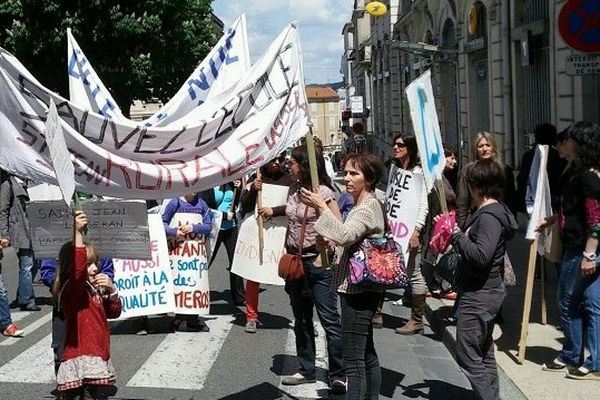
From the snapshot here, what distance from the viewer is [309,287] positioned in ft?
21.1

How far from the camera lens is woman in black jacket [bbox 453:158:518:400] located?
17.9ft

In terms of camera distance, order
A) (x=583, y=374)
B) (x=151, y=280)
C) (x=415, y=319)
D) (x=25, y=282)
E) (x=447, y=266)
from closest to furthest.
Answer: (x=583, y=374), (x=447, y=266), (x=415, y=319), (x=151, y=280), (x=25, y=282)

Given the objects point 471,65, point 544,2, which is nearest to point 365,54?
point 471,65

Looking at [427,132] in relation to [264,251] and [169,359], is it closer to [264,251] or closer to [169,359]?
[264,251]

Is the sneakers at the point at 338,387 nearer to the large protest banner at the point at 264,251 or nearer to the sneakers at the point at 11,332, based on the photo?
the large protest banner at the point at 264,251

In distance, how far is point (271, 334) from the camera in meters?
8.35

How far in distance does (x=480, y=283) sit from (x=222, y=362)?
8.71 ft

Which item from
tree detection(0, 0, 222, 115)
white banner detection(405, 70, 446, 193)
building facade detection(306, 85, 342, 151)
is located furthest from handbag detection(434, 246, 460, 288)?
building facade detection(306, 85, 342, 151)

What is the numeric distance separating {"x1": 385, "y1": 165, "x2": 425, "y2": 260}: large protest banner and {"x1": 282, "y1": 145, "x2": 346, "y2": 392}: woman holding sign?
180 centimetres

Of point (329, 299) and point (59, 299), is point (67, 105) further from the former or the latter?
point (329, 299)

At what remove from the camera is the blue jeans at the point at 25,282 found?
31.9 feet

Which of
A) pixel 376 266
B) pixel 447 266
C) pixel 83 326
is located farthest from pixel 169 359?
pixel 376 266

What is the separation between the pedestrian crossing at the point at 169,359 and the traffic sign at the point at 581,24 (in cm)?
350

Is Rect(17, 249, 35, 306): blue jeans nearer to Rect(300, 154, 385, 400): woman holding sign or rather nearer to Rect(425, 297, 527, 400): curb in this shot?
Rect(425, 297, 527, 400): curb
